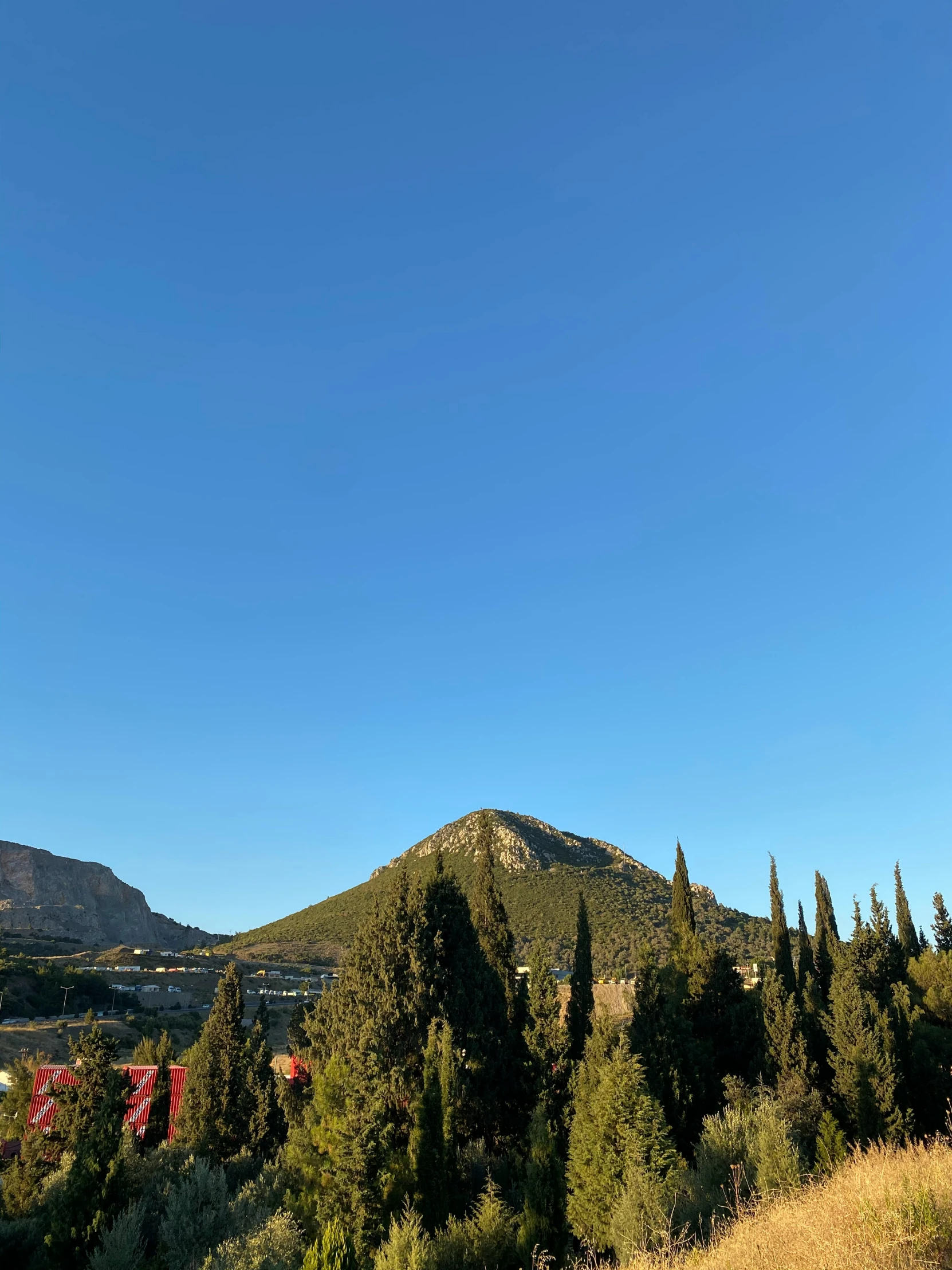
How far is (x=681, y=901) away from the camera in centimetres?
5238

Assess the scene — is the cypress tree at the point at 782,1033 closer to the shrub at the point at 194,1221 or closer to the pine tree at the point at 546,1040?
the pine tree at the point at 546,1040

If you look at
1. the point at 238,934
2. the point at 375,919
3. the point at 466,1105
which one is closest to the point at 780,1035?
the point at 466,1105

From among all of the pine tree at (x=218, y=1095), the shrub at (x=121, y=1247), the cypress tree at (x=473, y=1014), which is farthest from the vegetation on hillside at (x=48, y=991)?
the shrub at (x=121, y=1247)

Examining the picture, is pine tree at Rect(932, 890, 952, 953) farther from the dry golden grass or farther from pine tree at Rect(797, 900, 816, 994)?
the dry golden grass

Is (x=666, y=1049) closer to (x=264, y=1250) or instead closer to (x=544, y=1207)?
(x=544, y=1207)

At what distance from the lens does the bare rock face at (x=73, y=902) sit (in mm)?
159750

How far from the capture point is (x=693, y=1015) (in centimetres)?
4369

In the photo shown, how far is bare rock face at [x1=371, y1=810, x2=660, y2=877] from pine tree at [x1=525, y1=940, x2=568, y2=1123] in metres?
91.4

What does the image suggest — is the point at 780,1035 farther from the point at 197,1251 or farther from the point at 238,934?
the point at 238,934

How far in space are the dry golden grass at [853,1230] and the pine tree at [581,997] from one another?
24.0 meters

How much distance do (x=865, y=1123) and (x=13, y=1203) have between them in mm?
30518

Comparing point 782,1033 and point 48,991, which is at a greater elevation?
point 782,1033

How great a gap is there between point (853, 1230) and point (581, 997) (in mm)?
33782

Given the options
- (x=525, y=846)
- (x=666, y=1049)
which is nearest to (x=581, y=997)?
(x=666, y=1049)
